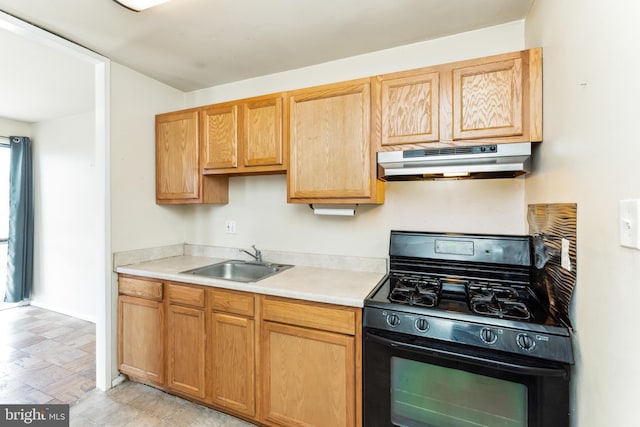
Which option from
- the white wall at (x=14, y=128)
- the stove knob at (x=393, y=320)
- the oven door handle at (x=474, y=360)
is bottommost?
the oven door handle at (x=474, y=360)

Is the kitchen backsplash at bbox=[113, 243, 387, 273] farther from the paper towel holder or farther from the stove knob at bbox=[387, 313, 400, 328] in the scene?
the stove knob at bbox=[387, 313, 400, 328]

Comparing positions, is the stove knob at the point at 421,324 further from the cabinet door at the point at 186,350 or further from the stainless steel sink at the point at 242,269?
the cabinet door at the point at 186,350

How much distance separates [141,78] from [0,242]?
11.7 feet

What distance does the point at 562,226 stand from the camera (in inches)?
46.6

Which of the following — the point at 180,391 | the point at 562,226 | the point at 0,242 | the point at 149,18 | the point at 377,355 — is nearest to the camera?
the point at 562,226

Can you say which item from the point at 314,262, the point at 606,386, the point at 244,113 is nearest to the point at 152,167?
the point at 244,113

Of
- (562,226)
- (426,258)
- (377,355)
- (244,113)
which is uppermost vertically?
(244,113)

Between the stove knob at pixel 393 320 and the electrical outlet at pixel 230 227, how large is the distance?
5.61 ft

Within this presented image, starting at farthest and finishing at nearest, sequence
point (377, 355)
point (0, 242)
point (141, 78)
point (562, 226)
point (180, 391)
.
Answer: point (0, 242)
point (141, 78)
point (180, 391)
point (377, 355)
point (562, 226)

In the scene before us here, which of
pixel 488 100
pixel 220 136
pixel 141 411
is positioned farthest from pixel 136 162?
pixel 488 100

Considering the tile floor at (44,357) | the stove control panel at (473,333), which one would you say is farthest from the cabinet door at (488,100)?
the tile floor at (44,357)

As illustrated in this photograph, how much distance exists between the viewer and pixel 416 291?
1.59 meters

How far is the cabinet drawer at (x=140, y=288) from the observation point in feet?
6.89

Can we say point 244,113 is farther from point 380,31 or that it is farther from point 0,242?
point 0,242
